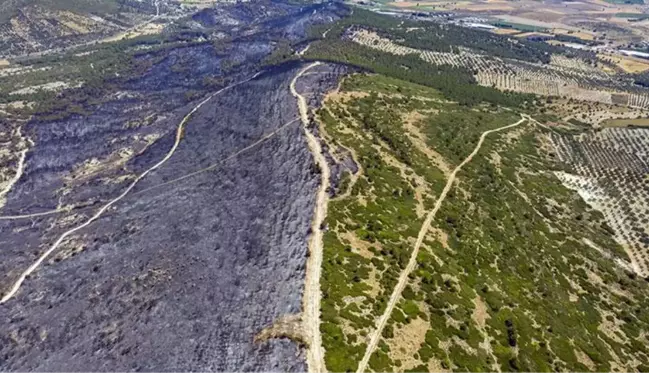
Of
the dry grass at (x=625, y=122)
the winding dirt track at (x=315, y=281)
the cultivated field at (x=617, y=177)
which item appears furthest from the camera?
the dry grass at (x=625, y=122)

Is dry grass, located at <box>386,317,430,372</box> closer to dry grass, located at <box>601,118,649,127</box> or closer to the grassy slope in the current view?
the grassy slope

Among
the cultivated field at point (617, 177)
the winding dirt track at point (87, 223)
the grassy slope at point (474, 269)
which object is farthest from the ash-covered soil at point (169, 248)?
the cultivated field at point (617, 177)

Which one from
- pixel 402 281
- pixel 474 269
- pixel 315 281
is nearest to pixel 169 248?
pixel 315 281

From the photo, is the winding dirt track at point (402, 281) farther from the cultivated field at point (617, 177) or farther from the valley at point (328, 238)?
the cultivated field at point (617, 177)

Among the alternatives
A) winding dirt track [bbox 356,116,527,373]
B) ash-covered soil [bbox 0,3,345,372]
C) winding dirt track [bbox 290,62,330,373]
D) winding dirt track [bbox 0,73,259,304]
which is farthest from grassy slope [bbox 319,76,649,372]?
winding dirt track [bbox 0,73,259,304]

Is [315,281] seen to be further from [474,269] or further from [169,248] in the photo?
[169,248]

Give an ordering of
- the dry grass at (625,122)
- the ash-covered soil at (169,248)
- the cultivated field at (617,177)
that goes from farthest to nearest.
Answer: the dry grass at (625,122)
the cultivated field at (617,177)
the ash-covered soil at (169,248)

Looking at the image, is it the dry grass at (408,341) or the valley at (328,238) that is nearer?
the dry grass at (408,341)

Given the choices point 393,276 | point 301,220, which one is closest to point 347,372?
point 393,276
